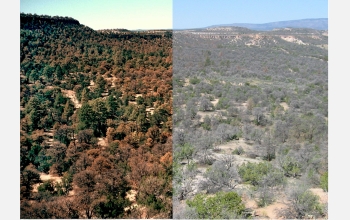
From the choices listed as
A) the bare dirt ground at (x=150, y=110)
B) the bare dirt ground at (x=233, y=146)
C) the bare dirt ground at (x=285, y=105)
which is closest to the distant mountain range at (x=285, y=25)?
the bare dirt ground at (x=285, y=105)

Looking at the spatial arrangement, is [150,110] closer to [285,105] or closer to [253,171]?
[285,105]

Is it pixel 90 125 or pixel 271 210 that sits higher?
pixel 90 125

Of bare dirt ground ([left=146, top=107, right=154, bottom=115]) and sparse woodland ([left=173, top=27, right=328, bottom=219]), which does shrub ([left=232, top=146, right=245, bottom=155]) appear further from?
bare dirt ground ([left=146, top=107, right=154, bottom=115])

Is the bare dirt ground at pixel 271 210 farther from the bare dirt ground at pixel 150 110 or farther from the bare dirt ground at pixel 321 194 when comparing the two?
the bare dirt ground at pixel 150 110

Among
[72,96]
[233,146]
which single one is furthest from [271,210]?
[72,96]

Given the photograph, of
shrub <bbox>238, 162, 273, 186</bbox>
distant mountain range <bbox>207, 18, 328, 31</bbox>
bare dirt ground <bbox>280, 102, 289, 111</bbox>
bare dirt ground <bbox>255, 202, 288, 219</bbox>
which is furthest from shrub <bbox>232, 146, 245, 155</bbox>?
distant mountain range <bbox>207, 18, 328, 31</bbox>

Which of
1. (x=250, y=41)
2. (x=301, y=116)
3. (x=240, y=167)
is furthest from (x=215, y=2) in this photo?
(x=240, y=167)
